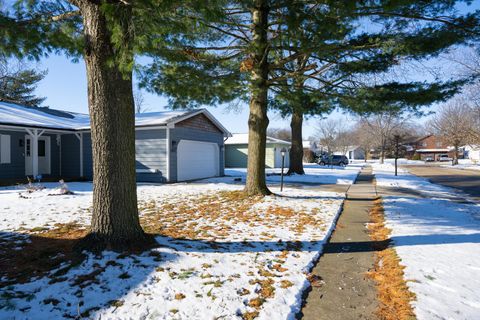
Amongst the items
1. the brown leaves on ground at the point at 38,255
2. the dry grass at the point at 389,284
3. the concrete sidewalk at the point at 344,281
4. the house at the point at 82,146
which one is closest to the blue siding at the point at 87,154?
the house at the point at 82,146

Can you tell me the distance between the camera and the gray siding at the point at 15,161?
13.5 metres

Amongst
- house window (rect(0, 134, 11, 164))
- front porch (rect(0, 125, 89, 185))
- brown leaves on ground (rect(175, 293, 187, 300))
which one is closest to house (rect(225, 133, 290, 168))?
front porch (rect(0, 125, 89, 185))

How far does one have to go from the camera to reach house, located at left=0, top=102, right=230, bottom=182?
540 inches

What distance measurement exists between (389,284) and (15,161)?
1584 centimetres

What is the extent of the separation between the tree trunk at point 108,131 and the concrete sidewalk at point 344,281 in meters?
2.54

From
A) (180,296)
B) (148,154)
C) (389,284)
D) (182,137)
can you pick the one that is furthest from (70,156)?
(389,284)

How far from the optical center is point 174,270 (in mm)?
3717

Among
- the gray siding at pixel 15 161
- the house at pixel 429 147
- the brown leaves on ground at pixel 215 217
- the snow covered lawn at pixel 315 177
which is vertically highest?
the house at pixel 429 147

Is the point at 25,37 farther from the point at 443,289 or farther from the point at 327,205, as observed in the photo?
the point at 327,205

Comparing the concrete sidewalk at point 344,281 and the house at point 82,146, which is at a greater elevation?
the house at point 82,146

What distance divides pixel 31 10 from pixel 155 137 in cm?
959

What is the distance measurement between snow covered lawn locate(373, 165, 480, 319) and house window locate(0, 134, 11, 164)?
15210mm

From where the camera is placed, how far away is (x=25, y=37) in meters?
4.85

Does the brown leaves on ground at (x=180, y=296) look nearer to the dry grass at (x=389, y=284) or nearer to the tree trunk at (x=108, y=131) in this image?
the tree trunk at (x=108, y=131)
